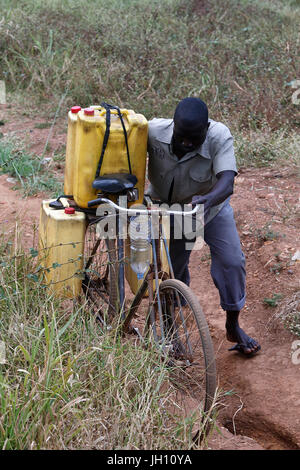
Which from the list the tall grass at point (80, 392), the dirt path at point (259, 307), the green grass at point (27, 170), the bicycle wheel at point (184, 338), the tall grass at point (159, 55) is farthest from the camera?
the tall grass at point (159, 55)

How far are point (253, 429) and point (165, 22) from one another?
663cm

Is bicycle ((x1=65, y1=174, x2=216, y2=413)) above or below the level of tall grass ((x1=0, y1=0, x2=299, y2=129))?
below

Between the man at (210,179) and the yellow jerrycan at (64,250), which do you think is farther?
the yellow jerrycan at (64,250)

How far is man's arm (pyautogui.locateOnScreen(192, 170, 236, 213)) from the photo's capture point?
3.04 m

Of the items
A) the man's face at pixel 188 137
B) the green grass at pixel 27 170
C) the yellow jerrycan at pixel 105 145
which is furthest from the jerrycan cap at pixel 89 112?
the green grass at pixel 27 170

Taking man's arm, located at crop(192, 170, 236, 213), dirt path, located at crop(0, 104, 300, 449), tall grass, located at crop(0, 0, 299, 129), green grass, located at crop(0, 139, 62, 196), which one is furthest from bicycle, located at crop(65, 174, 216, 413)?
tall grass, located at crop(0, 0, 299, 129)

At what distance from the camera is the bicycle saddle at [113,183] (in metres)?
3.28

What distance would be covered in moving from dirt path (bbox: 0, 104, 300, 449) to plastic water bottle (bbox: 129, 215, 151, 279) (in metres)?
0.62

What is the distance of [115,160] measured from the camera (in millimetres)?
3379

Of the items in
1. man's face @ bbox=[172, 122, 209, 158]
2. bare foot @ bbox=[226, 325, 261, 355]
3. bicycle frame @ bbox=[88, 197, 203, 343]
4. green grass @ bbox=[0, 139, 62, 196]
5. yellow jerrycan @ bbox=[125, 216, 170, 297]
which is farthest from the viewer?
green grass @ bbox=[0, 139, 62, 196]

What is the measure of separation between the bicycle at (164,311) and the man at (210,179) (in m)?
0.19

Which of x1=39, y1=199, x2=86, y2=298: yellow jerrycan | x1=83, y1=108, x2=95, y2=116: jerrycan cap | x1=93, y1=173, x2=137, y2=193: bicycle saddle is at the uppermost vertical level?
x1=83, y1=108, x2=95, y2=116: jerrycan cap

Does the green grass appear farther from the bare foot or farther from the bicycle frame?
the bare foot

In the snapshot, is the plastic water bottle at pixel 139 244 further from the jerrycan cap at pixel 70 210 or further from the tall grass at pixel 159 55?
the tall grass at pixel 159 55
